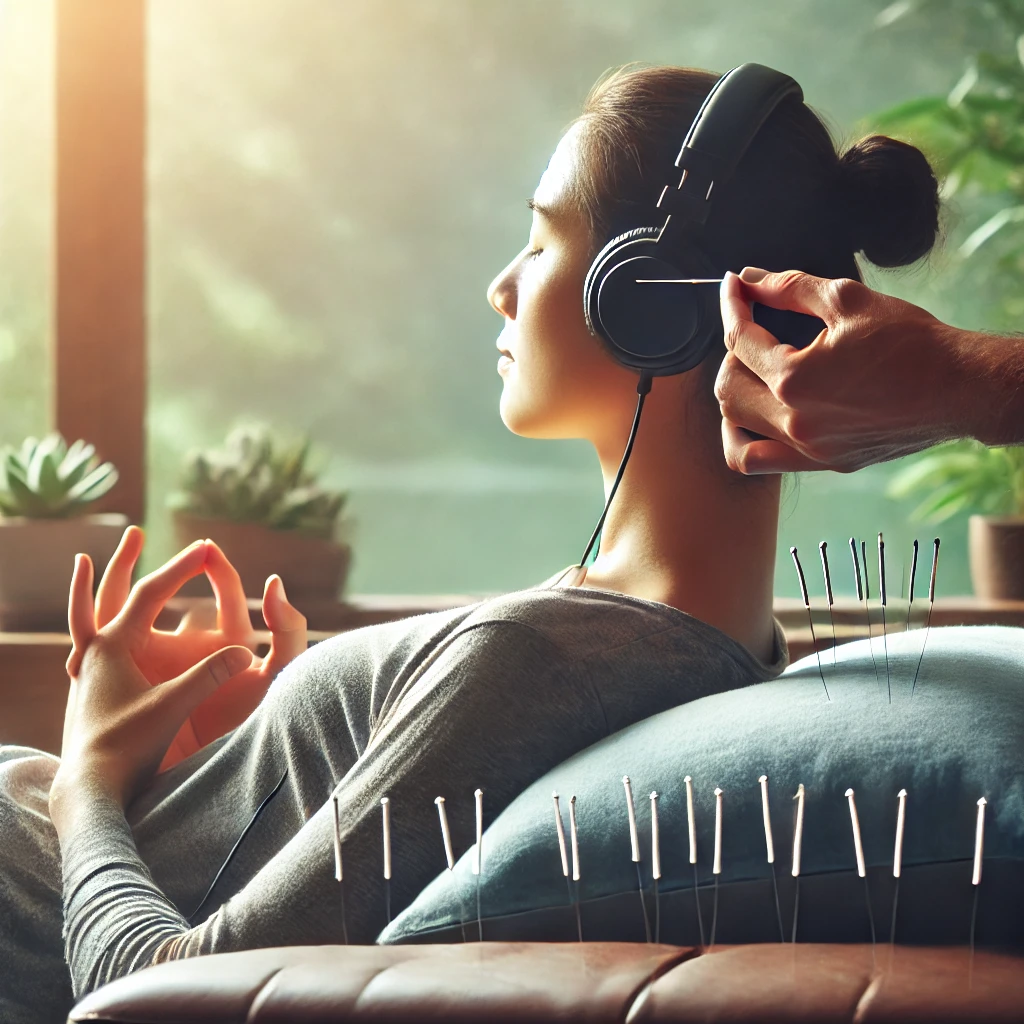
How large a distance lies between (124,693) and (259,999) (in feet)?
1.77

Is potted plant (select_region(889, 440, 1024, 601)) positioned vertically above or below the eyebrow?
below

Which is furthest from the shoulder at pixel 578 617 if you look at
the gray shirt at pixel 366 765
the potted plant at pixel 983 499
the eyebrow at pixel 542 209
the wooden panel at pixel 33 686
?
the potted plant at pixel 983 499

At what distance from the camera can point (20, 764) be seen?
1.01 metres

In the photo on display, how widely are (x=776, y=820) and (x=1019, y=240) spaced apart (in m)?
1.94

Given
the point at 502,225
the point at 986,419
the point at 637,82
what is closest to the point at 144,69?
the point at 502,225

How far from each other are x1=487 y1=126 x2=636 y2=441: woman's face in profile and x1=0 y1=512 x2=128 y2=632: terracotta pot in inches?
37.0

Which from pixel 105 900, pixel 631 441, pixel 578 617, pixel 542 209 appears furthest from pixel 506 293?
pixel 105 900

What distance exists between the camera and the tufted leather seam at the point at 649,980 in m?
0.48

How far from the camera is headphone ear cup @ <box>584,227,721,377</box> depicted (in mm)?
818

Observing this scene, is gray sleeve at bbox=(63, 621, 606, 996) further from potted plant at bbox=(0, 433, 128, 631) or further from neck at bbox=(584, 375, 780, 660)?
potted plant at bbox=(0, 433, 128, 631)

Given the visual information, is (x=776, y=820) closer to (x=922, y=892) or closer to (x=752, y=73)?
(x=922, y=892)

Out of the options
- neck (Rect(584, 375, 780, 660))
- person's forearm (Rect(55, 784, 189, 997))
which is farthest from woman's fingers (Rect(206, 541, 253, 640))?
neck (Rect(584, 375, 780, 660))

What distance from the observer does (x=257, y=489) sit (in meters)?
1.82

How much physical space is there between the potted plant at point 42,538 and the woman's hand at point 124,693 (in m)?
0.68
